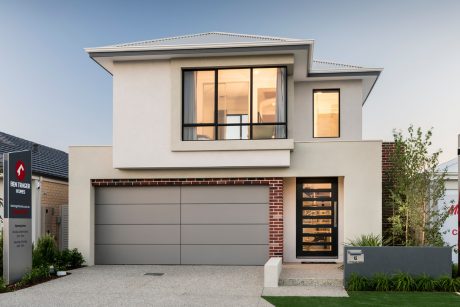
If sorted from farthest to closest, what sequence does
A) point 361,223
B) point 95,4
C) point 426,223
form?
1. point 95,4
2. point 361,223
3. point 426,223

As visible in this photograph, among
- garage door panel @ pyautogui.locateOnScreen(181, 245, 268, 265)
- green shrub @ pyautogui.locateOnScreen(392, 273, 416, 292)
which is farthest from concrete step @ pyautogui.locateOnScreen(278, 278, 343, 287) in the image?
garage door panel @ pyautogui.locateOnScreen(181, 245, 268, 265)

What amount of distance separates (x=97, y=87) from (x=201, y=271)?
14.3m

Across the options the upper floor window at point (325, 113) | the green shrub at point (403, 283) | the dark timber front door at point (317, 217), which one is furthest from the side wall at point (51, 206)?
the green shrub at point (403, 283)

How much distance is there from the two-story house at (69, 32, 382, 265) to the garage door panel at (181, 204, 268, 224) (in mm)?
30

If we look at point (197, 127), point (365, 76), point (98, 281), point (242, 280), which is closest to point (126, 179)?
point (197, 127)

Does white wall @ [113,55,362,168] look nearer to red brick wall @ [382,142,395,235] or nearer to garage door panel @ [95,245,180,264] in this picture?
garage door panel @ [95,245,180,264]

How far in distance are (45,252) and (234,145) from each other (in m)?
5.94

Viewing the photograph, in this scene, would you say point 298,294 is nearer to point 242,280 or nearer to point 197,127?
point 242,280

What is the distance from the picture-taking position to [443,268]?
11.7m

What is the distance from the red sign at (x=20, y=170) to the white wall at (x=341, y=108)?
27.6 feet

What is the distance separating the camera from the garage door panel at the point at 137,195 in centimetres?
1551

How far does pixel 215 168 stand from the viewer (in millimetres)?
15016

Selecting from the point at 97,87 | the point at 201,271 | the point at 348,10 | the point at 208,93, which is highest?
the point at 348,10

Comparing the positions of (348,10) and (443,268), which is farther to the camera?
(348,10)
